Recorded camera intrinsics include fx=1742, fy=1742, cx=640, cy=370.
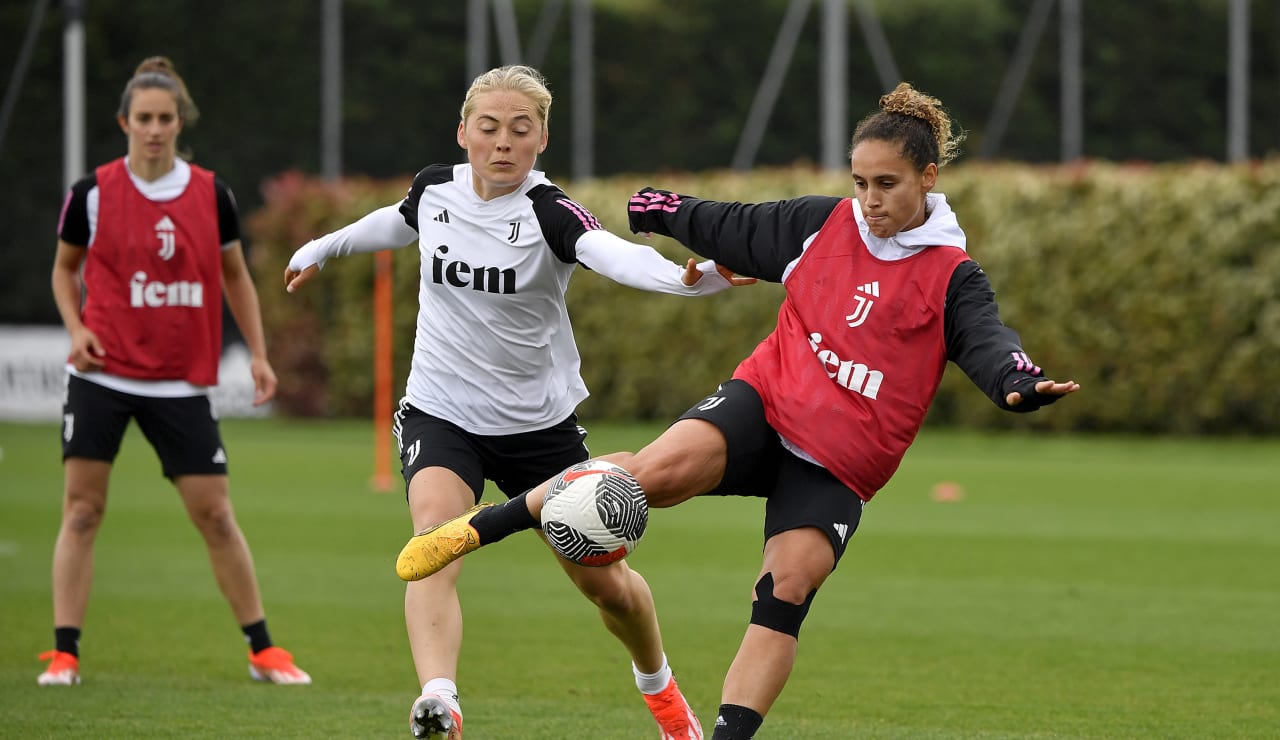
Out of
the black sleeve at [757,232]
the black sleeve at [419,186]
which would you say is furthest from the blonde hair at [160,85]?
the black sleeve at [757,232]

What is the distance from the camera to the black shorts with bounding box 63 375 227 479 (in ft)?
25.6

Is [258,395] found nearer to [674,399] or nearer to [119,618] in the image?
[119,618]

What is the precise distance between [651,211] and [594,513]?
47.6 inches

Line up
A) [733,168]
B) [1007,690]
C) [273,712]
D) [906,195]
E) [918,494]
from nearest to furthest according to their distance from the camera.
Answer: [906,195]
[273,712]
[1007,690]
[918,494]
[733,168]

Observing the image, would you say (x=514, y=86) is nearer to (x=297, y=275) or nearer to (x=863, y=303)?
(x=297, y=275)

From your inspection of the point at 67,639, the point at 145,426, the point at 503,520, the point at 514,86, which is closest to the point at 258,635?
the point at 67,639

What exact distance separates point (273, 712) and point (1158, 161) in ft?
123

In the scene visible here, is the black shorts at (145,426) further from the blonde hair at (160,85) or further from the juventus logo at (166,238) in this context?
the blonde hair at (160,85)

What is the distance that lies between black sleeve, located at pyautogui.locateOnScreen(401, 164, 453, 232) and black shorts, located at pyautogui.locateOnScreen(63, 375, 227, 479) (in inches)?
77.9

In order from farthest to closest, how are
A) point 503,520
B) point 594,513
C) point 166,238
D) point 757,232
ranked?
point 166,238
point 757,232
point 503,520
point 594,513

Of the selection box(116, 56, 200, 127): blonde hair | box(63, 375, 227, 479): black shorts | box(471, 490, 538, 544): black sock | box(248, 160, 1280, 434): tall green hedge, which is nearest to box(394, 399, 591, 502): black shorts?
box(471, 490, 538, 544): black sock

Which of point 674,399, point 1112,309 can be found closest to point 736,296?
point 674,399

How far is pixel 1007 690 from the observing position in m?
7.66

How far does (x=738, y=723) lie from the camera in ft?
17.8
